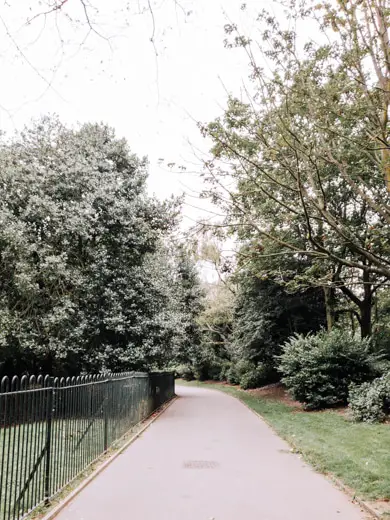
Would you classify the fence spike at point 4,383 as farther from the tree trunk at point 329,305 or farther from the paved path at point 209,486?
the tree trunk at point 329,305

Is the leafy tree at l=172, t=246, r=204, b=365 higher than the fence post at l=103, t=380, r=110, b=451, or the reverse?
the leafy tree at l=172, t=246, r=204, b=365

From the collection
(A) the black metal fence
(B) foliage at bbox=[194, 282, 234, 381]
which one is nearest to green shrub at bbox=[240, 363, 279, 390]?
(B) foliage at bbox=[194, 282, 234, 381]

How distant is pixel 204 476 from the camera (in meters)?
7.79

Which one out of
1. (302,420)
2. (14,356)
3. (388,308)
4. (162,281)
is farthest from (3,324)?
(388,308)

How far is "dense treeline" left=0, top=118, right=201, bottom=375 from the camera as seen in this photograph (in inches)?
667

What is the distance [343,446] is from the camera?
10.2 meters

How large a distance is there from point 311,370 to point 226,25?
13910 mm

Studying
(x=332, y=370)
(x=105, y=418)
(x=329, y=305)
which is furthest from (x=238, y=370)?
(x=105, y=418)

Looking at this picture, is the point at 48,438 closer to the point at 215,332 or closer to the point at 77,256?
the point at 77,256

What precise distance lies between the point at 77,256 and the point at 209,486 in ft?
43.5

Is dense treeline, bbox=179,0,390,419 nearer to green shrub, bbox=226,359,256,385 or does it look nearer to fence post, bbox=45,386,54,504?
green shrub, bbox=226,359,256,385

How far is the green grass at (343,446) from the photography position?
714 cm

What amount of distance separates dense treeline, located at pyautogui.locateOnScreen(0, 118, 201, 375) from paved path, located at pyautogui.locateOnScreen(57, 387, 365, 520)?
7038 millimetres

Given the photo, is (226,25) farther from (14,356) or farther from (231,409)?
(231,409)
